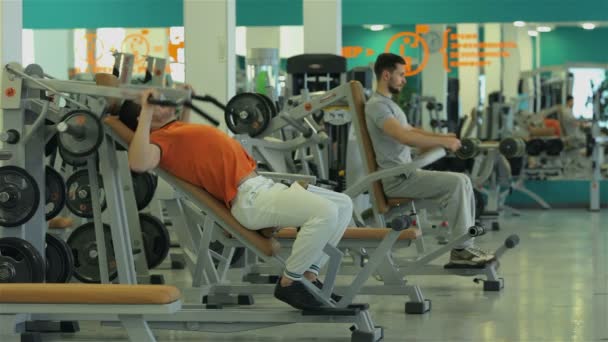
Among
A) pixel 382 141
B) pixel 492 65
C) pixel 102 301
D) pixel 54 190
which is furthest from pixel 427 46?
pixel 102 301

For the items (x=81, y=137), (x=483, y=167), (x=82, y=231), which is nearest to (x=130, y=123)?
(x=81, y=137)

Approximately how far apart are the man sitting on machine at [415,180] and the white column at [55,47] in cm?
859

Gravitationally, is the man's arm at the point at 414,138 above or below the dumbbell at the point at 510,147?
above

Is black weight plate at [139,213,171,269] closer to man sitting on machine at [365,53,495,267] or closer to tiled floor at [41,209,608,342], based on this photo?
tiled floor at [41,209,608,342]

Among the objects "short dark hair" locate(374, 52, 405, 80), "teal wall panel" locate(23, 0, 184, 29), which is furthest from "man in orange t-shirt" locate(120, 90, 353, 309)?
"teal wall panel" locate(23, 0, 184, 29)

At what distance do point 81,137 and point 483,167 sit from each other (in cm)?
715

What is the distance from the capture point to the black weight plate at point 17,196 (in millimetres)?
4535

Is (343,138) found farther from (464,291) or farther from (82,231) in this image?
(82,231)

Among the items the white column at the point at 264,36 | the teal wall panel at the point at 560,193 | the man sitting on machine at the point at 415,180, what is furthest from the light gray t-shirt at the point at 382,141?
the white column at the point at 264,36

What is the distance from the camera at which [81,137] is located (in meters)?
4.23

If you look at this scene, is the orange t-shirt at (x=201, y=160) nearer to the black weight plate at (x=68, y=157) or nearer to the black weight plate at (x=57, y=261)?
the black weight plate at (x=68, y=157)

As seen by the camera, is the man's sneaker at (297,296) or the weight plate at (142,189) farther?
the weight plate at (142,189)

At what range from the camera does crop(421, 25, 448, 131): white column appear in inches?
522

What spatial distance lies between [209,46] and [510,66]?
5317 millimetres
